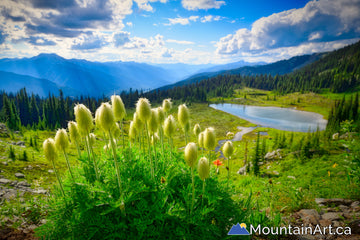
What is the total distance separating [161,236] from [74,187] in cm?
173

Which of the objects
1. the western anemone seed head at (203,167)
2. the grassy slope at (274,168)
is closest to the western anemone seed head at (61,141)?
the grassy slope at (274,168)

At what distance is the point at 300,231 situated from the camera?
15.7 feet

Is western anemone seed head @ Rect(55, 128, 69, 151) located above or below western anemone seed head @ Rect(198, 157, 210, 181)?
above

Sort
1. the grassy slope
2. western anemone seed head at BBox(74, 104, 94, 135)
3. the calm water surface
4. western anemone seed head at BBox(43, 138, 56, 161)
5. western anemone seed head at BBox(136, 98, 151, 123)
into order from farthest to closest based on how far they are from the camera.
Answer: the calm water surface → the grassy slope → western anemone seed head at BBox(43, 138, 56, 161) → western anemone seed head at BBox(136, 98, 151, 123) → western anemone seed head at BBox(74, 104, 94, 135)

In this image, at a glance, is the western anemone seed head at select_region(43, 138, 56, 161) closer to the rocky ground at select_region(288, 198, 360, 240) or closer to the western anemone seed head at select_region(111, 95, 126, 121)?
the western anemone seed head at select_region(111, 95, 126, 121)

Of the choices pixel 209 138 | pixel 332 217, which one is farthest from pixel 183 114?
pixel 332 217

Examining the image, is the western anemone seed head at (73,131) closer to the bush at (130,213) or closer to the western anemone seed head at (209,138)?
the bush at (130,213)

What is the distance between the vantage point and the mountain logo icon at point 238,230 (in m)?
3.32

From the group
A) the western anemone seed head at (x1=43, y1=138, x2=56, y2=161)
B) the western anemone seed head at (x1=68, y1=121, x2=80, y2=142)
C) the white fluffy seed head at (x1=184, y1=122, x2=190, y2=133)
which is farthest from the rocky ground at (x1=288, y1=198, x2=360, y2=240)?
the western anemone seed head at (x1=43, y1=138, x2=56, y2=161)

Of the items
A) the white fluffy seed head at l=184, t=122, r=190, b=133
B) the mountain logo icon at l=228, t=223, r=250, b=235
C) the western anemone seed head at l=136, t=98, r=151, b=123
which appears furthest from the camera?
the white fluffy seed head at l=184, t=122, r=190, b=133

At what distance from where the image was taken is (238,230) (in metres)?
3.40

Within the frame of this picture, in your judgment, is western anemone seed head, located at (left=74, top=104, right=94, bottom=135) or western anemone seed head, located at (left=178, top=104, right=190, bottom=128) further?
western anemone seed head, located at (left=178, top=104, right=190, bottom=128)

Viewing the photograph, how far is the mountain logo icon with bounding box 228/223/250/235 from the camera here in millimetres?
3316

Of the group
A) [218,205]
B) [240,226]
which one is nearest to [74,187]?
[218,205]
